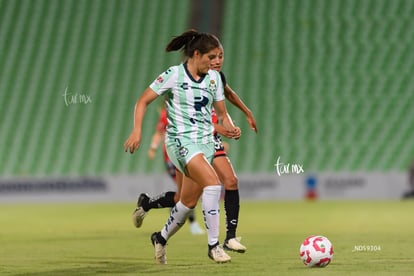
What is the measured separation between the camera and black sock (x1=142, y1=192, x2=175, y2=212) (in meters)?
10.3

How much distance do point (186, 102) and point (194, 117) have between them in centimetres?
15

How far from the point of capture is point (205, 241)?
1150 cm

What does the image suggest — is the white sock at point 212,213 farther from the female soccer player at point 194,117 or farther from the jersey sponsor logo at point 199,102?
the jersey sponsor logo at point 199,102

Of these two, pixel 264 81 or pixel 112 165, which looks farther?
pixel 264 81

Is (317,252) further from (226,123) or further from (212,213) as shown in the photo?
(226,123)

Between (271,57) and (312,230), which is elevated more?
(271,57)

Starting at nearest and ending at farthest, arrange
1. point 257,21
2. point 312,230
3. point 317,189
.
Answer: point 312,230, point 317,189, point 257,21

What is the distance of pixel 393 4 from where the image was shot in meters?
27.2

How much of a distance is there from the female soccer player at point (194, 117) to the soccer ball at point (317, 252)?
2.25 feet

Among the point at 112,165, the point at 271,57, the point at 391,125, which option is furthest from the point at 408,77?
the point at 112,165

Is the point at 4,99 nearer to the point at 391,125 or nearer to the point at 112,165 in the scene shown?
the point at 112,165

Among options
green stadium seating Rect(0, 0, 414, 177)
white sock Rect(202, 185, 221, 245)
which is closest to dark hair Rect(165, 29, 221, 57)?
white sock Rect(202, 185, 221, 245)

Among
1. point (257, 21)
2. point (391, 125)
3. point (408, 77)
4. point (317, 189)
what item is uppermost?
point (257, 21)

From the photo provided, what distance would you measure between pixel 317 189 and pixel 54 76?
893 centimetres
